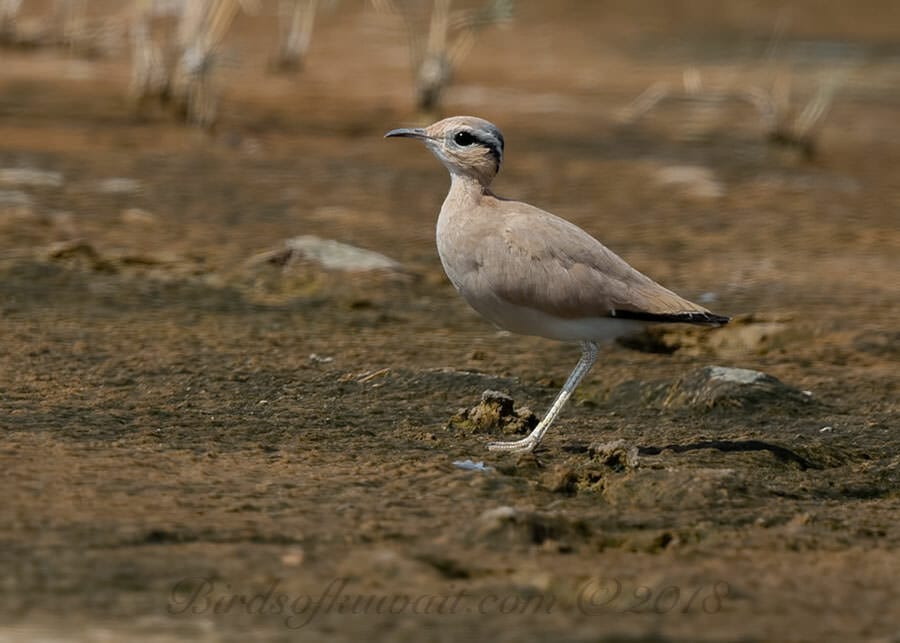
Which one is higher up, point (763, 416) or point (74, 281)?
point (763, 416)

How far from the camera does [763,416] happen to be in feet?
17.4

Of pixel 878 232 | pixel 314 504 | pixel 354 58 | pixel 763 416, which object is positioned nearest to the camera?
pixel 314 504

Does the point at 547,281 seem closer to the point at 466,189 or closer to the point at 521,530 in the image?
the point at 466,189

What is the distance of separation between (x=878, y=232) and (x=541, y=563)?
5287mm

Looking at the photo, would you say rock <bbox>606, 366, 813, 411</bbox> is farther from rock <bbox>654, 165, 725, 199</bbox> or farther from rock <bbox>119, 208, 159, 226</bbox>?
rock <bbox>654, 165, 725, 199</bbox>

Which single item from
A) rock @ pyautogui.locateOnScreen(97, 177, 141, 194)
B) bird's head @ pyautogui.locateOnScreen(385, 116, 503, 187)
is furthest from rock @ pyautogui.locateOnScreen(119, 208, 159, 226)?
bird's head @ pyautogui.locateOnScreen(385, 116, 503, 187)

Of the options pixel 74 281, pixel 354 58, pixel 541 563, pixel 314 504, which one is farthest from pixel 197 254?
pixel 354 58

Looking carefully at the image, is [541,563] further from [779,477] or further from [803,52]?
[803,52]

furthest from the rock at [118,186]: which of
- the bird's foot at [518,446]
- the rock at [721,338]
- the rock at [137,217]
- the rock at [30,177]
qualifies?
the bird's foot at [518,446]

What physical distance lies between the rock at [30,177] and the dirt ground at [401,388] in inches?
1.3

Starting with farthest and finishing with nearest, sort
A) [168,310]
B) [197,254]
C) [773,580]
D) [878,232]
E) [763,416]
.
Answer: [878,232] → [197,254] → [168,310] → [763,416] → [773,580]

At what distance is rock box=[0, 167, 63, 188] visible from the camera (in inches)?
335

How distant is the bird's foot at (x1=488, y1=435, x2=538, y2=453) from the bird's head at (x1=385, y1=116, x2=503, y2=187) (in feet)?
2.92

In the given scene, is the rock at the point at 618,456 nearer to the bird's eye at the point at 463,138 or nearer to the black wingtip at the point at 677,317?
the black wingtip at the point at 677,317
